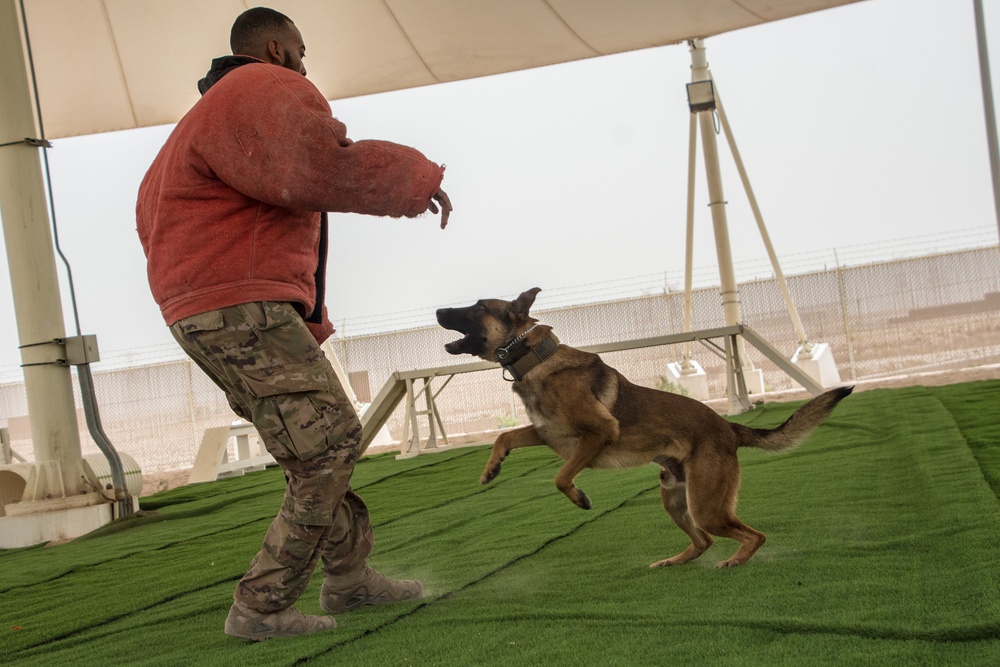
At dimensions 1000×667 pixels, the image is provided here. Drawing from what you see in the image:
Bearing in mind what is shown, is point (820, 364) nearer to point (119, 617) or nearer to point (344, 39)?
point (344, 39)

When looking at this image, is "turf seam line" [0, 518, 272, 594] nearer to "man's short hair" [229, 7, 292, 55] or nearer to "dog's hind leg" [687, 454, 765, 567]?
"man's short hair" [229, 7, 292, 55]

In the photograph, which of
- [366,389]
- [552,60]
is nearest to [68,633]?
[552,60]

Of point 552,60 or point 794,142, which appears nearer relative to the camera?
point 552,60

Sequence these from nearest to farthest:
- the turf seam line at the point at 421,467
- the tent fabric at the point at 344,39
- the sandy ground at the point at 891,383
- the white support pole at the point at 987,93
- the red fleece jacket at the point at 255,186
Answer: the red fleece jacket at the point at 255,186 → the white support pole at the point at 987,93 → the turf seam line at the point at 421,467 → the tent fabric at the point at 344,39 → the sandy ground at the point at 891,383

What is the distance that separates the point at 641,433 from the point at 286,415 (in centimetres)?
148

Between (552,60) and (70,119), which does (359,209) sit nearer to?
(552,60)

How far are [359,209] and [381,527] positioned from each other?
Result: 2942 mm

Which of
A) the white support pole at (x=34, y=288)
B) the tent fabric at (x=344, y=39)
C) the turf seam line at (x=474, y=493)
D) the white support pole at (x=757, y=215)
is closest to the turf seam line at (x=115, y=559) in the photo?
the turf seam line at (x=474, y=493)

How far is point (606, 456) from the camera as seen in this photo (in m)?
3.29

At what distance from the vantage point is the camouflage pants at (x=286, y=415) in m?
2.28

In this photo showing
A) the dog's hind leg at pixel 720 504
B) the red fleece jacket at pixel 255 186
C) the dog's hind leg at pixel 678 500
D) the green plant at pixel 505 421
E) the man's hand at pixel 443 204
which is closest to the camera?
the red fleece jacket at pixel 255 186

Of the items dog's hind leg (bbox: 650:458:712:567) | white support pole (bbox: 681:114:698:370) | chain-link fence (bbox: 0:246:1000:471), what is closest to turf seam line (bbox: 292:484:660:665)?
dog's hind leg (bbox: 650:458:712:567)

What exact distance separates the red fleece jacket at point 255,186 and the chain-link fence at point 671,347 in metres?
12.4

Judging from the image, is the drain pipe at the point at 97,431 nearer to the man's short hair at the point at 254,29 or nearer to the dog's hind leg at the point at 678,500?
the man's short hair at the point at 254,29
